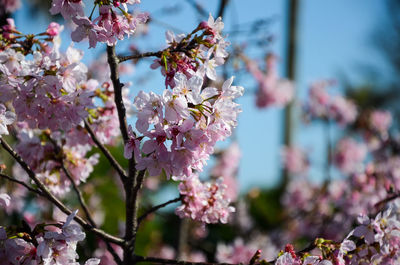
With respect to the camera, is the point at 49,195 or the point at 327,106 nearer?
the point at 49,195

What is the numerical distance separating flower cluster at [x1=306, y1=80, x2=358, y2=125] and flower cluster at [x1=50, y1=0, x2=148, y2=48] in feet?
12.2

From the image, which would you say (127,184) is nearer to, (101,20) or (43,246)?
(43,246)

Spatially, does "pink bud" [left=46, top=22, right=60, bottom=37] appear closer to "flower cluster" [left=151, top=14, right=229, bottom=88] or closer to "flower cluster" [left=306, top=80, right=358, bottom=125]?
"flower cluster" [left=151, top=14, right=229, bottom=88]

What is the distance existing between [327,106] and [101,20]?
152 inches

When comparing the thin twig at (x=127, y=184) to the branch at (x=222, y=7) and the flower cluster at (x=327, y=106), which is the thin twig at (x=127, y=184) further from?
the flower cluster at (x=327, y=106)

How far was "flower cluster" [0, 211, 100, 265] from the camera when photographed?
1.07 m

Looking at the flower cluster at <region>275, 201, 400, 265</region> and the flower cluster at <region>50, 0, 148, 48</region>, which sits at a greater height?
the flower cluster at <region>50, 0, 148, 48</region>

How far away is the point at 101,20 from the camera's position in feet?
3.84

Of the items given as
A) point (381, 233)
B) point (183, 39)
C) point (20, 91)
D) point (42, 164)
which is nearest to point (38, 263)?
point (20, 91)

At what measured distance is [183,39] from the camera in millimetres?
1265

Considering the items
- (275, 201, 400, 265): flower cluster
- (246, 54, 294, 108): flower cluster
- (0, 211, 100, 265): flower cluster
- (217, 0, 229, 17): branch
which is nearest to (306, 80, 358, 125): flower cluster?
(246, 54, 294, 108): flower cluster

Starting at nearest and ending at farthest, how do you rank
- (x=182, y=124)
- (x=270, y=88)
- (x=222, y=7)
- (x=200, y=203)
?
(x=182, y=124) < (x=200, y=203) < (x=222, y=7) < (x=270, y=88)

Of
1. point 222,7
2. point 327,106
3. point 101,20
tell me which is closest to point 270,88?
point 327,106

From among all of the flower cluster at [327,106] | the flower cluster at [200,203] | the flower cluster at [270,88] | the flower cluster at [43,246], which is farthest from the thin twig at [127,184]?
the flower cluster at [327,106]
